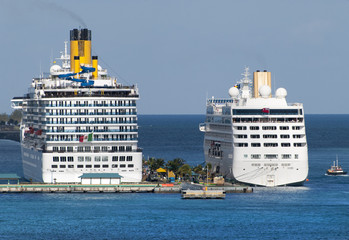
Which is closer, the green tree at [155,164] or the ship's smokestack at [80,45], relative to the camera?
the ship's smokestack at [80,45]

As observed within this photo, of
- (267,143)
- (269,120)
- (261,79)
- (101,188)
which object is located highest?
(261,79)

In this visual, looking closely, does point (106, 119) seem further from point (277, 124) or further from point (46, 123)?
point (277, 124)

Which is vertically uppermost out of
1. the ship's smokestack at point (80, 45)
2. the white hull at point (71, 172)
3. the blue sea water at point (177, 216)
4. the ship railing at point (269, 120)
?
the ship's smokestack at point (80, 45)

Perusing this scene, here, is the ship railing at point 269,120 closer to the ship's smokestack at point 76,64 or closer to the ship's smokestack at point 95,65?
the ship's smokestack at point 95,65

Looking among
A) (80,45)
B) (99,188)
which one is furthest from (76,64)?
(99,188)

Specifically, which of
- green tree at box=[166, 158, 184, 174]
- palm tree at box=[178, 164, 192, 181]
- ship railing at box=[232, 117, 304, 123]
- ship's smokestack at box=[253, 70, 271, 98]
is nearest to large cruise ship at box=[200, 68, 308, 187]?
ship railing at box=[232, 117, 304, 123]

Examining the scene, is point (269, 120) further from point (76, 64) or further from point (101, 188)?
point (76, 64)

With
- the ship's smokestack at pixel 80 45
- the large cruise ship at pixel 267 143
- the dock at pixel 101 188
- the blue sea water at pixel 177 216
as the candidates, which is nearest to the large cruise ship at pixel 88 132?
the dock at pixel 101 188

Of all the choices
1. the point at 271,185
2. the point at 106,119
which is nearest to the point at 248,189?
the point at 271,185

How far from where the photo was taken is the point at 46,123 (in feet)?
454

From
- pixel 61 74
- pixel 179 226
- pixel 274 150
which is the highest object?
pixel 61 74

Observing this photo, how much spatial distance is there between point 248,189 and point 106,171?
20.4 metres

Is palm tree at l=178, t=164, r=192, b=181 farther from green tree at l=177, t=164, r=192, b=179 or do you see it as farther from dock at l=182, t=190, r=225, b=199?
dock at l=182, t=190, r=225, b=199

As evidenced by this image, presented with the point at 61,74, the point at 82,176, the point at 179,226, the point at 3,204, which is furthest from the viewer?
the point at 61,74
